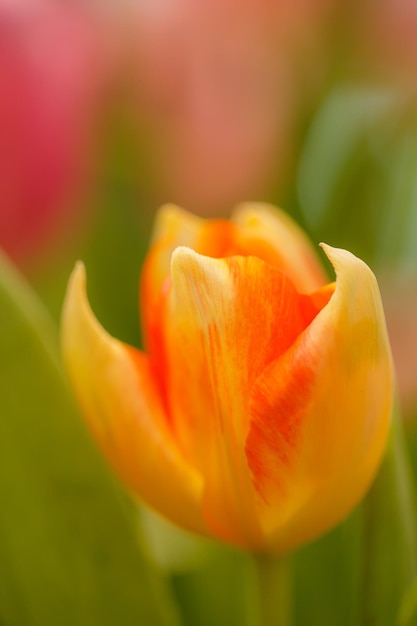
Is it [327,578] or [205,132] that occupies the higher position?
[205,132]

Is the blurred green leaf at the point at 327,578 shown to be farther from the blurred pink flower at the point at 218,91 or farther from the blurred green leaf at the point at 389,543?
the blurred pink flower at the point at 218,91

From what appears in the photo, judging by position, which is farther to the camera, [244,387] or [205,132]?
[205,132]

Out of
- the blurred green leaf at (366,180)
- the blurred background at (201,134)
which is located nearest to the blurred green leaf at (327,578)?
the blurred background at (201,134)

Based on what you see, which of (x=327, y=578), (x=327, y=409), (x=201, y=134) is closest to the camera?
(x=327, y=409)

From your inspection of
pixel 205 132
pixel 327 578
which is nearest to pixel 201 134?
pixel 205 132

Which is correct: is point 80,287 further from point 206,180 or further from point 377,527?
point 206,180

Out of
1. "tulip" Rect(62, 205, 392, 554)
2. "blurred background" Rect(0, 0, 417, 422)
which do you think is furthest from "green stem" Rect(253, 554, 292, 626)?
"blurred background" Rect(0, 0, 417, 422)

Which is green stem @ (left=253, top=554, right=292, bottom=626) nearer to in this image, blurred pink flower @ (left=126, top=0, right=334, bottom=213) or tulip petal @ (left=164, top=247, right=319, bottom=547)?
tulip petal @ (left=164, top=247, right=319, bottom=547)

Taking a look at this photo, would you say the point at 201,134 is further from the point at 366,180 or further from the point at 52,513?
the point at 52,513
